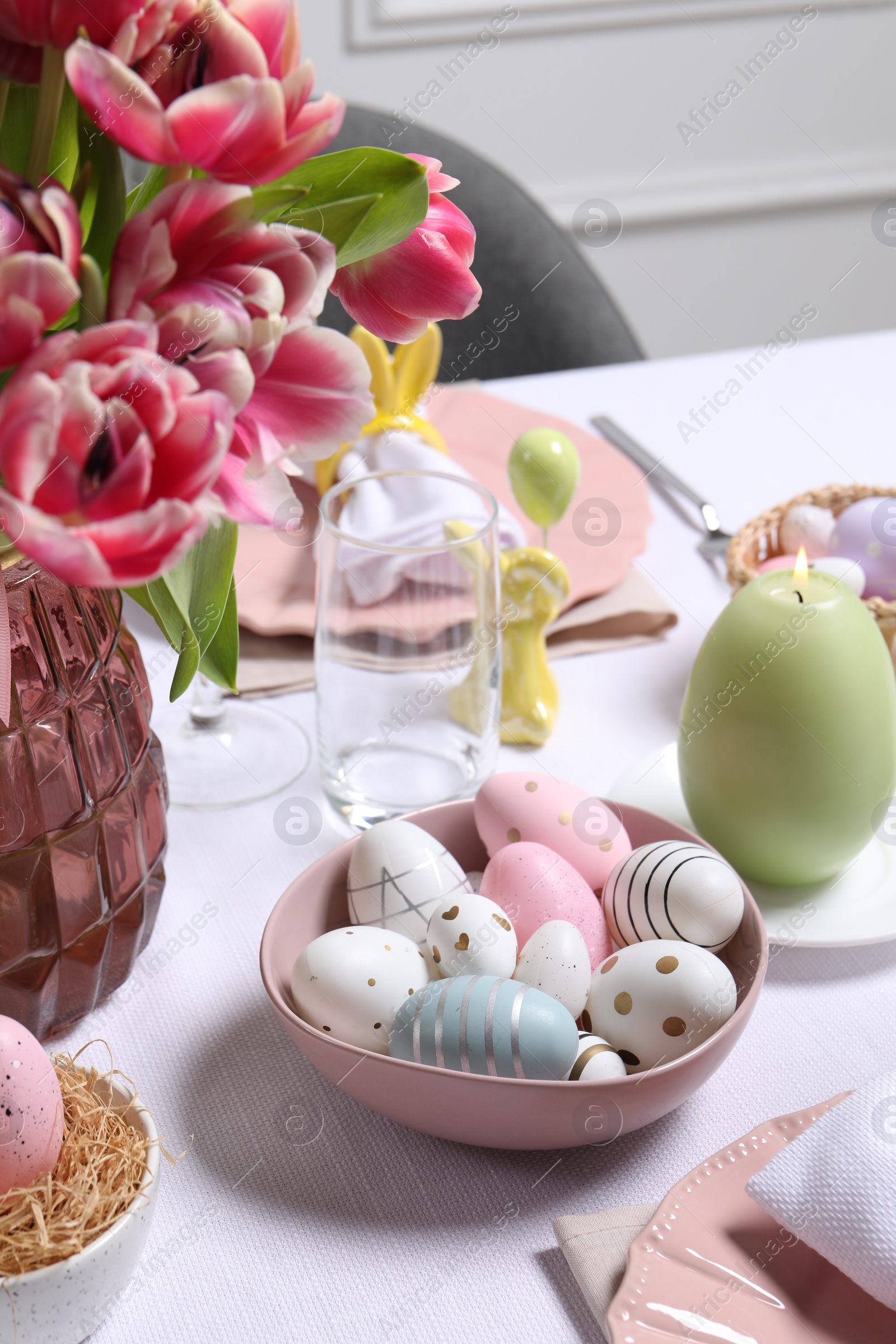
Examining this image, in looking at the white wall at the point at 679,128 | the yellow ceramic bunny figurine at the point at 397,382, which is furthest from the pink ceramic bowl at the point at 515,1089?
the white wall at the point at 679,128

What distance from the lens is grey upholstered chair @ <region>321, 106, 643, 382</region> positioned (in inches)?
48.4

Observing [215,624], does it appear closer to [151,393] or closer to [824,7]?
[151,393]

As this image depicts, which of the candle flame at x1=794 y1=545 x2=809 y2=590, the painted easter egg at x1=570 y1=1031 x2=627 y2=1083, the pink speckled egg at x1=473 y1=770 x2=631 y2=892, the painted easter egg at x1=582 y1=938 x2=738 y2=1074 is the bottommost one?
the pink speckled egg at x1=473 y1=770 x2=631 y2=892

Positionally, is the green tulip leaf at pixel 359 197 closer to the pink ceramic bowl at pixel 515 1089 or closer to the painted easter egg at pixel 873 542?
the pink ceramic bowl at pixel 515 1089

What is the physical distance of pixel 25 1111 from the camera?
36 centimetres

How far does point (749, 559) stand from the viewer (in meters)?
0.74

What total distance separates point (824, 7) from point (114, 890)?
7.29ft

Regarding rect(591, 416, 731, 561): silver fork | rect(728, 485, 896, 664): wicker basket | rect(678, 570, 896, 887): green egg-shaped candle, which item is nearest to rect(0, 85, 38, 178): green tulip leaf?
rect(678, 570, 896, 887): green egg-shaped candle

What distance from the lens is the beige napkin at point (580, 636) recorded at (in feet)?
2.42

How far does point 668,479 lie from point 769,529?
0.18 m

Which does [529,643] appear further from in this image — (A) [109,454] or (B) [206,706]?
(A) [109,454]

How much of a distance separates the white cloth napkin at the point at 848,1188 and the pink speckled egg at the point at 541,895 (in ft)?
0.33

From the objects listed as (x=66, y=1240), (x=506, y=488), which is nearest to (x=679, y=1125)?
(x=66, y=1240)

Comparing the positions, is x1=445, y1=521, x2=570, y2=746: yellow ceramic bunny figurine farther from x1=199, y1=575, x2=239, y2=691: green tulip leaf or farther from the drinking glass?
x1=199, y1=575, x2=239, y2=691: green tulip leaf
